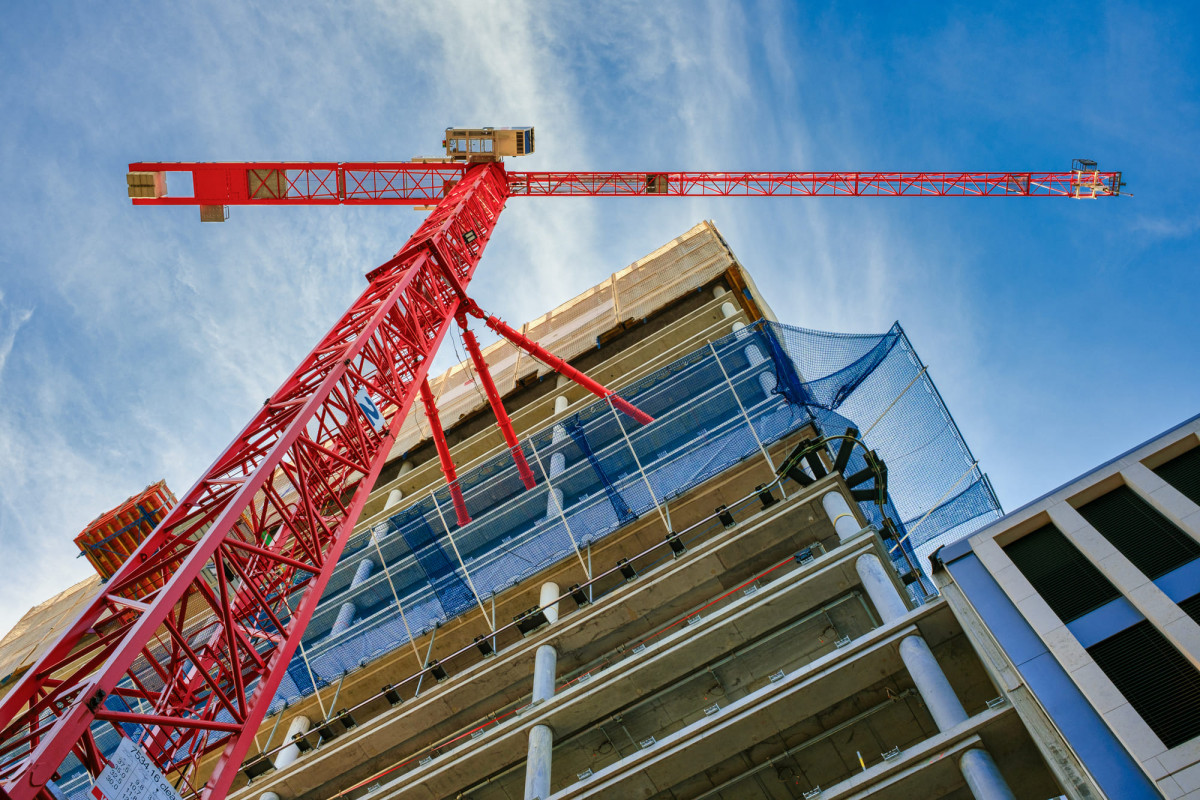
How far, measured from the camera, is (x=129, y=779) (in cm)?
1094

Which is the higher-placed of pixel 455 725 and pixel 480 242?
pixel 480 242

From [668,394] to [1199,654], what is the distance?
17591 mm

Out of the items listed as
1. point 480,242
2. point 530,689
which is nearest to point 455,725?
point 530,689

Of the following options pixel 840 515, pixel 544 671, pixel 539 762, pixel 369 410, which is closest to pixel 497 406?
pixel 369 410

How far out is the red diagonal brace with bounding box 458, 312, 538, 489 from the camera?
25453 mm

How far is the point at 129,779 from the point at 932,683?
10.5 metres

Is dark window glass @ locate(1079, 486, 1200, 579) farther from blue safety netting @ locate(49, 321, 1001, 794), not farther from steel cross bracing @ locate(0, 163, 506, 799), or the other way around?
steel cross bracing @ locate(0, 163, 506, 799)

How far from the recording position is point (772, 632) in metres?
17.3

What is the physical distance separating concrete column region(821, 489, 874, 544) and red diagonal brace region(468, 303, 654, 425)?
26.6 ft

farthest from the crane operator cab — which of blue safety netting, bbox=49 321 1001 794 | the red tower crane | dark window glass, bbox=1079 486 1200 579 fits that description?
dark window glass, bbox=1079 486 1200 579

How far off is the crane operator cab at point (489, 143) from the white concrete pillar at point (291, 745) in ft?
91.5

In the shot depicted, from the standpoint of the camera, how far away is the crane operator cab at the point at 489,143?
4253cm

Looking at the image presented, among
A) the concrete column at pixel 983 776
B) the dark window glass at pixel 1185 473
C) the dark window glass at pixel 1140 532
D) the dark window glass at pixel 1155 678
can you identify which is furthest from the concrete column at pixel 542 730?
the dark window glass at pixel 1185 473

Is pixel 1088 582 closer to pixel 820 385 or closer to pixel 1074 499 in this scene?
pixel 1074 499
